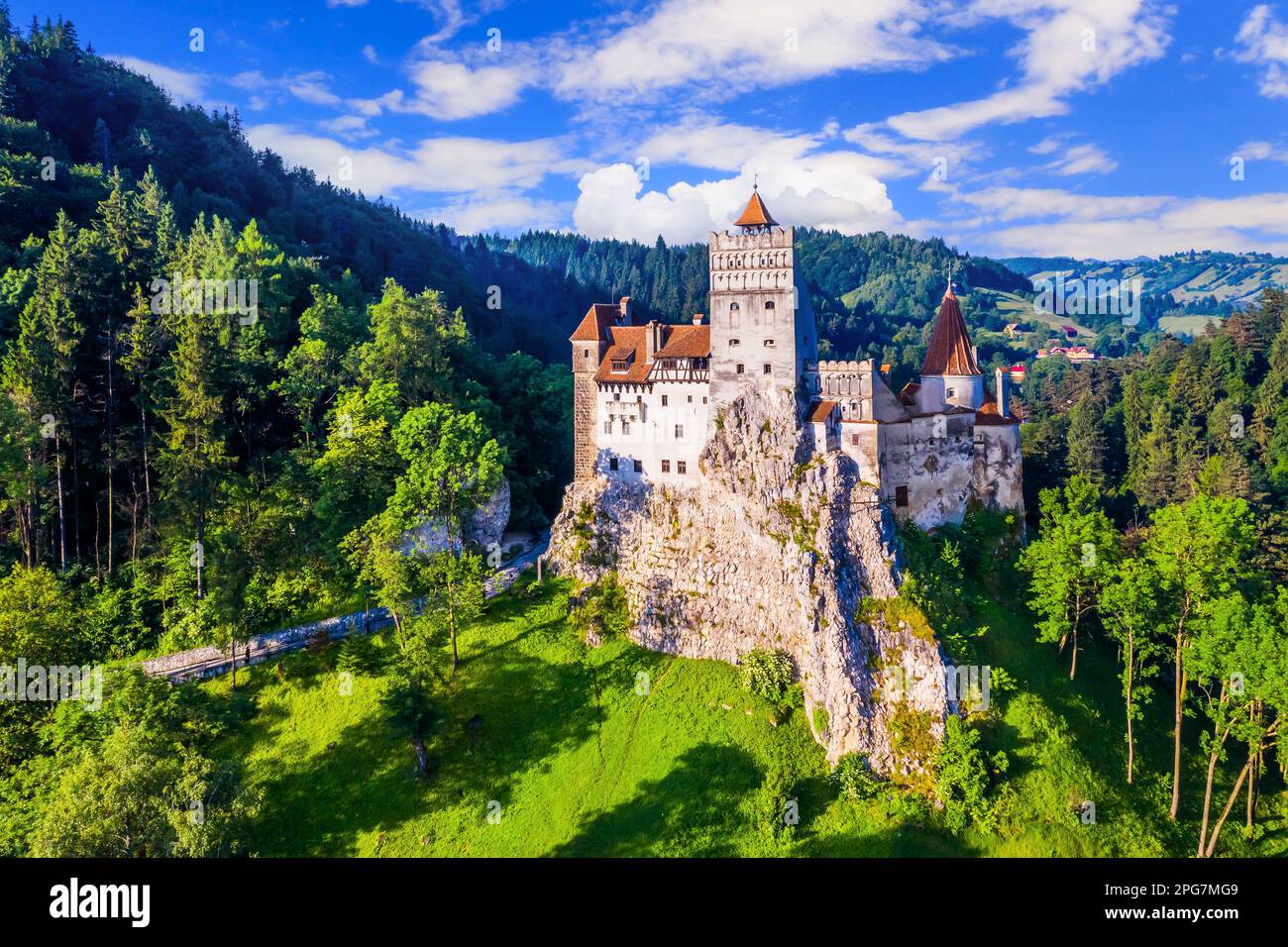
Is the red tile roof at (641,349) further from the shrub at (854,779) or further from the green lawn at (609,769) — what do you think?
the shrub at (854,779)

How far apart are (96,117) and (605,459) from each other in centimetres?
7664

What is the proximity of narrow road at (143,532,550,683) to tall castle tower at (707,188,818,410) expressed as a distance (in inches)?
1026

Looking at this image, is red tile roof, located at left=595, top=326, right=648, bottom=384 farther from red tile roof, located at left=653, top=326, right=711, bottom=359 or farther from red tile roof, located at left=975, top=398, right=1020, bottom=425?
red tile roof, located at left=975, top=398, right=1020, bottom=425

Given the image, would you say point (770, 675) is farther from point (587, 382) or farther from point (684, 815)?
point (587, 382)

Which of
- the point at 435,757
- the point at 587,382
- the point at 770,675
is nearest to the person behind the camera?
the point at 435,757

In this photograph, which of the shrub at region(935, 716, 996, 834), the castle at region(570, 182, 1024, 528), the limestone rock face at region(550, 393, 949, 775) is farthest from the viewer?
the castle at region(570, 182, 1024, 528)

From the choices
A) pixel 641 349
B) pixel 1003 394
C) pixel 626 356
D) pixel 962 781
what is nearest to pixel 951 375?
pixel 1003 394

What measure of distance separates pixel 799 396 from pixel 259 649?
35.7 m

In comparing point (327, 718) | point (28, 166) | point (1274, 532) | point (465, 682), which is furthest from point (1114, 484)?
point (28, 166)

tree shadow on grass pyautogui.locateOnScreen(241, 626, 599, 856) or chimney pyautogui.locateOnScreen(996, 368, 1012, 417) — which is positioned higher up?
chimney pyautogui.locateOnScreen(996, 368, 1012, 417)

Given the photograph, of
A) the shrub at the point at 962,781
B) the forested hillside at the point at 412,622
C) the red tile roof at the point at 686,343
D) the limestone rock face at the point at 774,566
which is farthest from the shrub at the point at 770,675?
the red tile roof at the point at 686,343

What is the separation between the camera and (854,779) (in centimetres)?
4397

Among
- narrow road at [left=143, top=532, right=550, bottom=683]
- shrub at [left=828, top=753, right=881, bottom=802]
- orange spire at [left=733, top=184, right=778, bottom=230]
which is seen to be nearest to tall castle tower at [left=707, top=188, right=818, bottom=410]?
orange spire at [left=733, top=184, right=778, bottom=230]

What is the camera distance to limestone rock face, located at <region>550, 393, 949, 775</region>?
46.3 m
